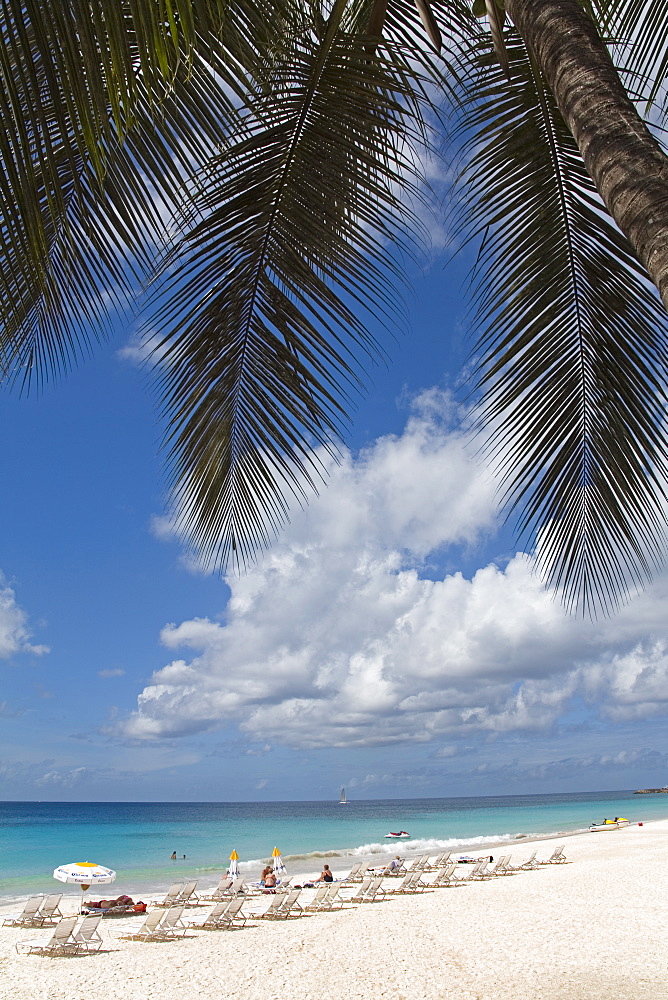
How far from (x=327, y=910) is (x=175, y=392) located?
43.4 ft

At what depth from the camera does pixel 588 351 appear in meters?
2.77

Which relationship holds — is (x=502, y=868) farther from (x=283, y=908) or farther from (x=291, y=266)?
(x=291, y=266)

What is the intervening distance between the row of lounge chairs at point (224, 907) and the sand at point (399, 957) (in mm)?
285

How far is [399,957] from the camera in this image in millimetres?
10016

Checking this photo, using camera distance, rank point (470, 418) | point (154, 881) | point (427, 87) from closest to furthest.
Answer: point (470, 418), point (427, 87), point (154, 881)

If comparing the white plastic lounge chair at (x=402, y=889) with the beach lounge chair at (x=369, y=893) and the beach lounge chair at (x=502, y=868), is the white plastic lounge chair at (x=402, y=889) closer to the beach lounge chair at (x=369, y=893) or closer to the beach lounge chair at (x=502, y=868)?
the beach lounge chair at (x=369, y=893)

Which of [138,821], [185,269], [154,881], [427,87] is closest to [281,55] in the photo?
[427,87]

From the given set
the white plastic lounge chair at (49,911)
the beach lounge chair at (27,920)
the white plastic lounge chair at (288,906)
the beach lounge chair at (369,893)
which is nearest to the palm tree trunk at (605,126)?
the white plastic lounge chair at (288,906)

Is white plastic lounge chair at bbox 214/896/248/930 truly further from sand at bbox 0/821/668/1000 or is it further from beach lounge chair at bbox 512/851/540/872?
beach lounge chair at bbox 512/851/540/872

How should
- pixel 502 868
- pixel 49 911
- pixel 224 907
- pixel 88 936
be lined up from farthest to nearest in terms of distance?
pixel 502 868 < pixel 49 911 < pixel 224 907 < pixel 88 936

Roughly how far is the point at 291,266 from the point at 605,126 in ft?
4.79

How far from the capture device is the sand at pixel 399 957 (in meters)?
8.54

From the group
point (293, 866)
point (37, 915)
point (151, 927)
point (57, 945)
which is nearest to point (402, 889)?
point (151, 927)

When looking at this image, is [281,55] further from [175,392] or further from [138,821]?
[138,821]
